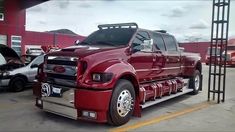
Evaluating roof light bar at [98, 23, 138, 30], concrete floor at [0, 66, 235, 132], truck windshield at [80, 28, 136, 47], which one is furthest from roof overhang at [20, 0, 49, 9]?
truck windshield at [80, 28, 136, 47]

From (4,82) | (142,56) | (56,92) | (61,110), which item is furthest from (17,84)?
(142,56)

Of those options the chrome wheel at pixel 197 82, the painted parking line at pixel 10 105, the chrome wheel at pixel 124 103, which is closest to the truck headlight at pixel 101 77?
the chrome wheel at pixel 124 103

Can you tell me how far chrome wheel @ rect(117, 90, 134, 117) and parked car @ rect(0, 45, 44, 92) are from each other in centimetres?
576

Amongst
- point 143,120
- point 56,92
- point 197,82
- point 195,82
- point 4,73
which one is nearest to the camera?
point 56,92

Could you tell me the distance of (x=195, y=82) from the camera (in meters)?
11.3

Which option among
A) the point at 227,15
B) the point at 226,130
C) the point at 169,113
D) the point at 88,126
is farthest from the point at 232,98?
the point at 88,126

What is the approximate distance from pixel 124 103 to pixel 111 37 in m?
1.99

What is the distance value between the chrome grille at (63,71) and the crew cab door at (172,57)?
363cm

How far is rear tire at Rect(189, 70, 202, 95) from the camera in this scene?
1116 cm

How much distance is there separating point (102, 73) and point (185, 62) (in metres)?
5.29

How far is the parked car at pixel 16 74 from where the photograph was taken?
35.6 feet

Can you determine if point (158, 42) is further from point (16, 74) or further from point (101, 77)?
point (16, 74)

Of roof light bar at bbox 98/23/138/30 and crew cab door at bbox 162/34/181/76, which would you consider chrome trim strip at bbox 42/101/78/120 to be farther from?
crew cab door at bbox 162/34/181/76

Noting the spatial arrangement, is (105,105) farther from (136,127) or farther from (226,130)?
(226,130)
